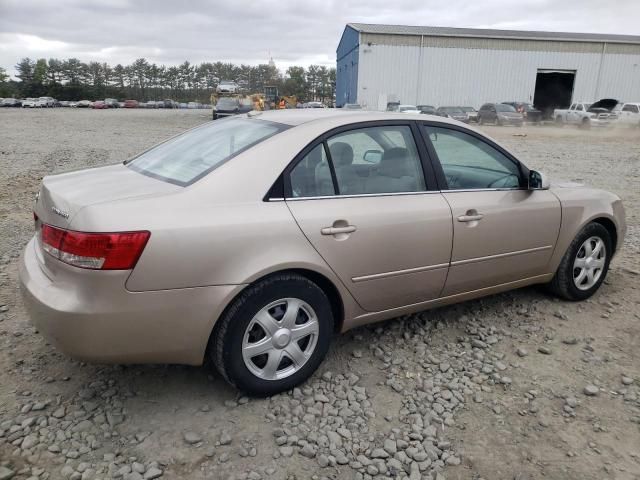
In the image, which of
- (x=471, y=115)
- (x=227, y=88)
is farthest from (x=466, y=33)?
(x=227, y=88)

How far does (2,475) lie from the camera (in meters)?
2.29

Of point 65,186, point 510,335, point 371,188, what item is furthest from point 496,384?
point 65,186

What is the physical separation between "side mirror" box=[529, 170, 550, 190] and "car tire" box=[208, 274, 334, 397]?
72.3 inches

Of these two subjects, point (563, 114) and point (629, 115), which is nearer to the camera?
point (629, 115)

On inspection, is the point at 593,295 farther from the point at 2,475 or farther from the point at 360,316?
the point at 2,475

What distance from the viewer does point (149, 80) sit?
116m

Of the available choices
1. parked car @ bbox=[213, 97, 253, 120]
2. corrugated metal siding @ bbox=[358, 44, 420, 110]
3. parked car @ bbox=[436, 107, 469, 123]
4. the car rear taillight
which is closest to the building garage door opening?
corrugated metal siding @ bbox=[358, 44, 420, 110]

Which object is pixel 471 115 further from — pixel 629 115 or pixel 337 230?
pixel 337 230

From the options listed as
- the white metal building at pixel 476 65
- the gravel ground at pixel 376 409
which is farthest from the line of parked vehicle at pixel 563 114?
the gravel ground at pixel 376 409

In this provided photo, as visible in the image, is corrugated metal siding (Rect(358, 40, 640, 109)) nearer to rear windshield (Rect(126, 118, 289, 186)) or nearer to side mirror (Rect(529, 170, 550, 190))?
side mirror (Rect(529, 170, 550, 190))

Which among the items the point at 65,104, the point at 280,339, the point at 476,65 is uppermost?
the point at 476,65

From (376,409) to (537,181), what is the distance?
203cm

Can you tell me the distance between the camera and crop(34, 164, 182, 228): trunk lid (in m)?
2.56

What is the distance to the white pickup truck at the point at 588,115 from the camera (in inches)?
1089
